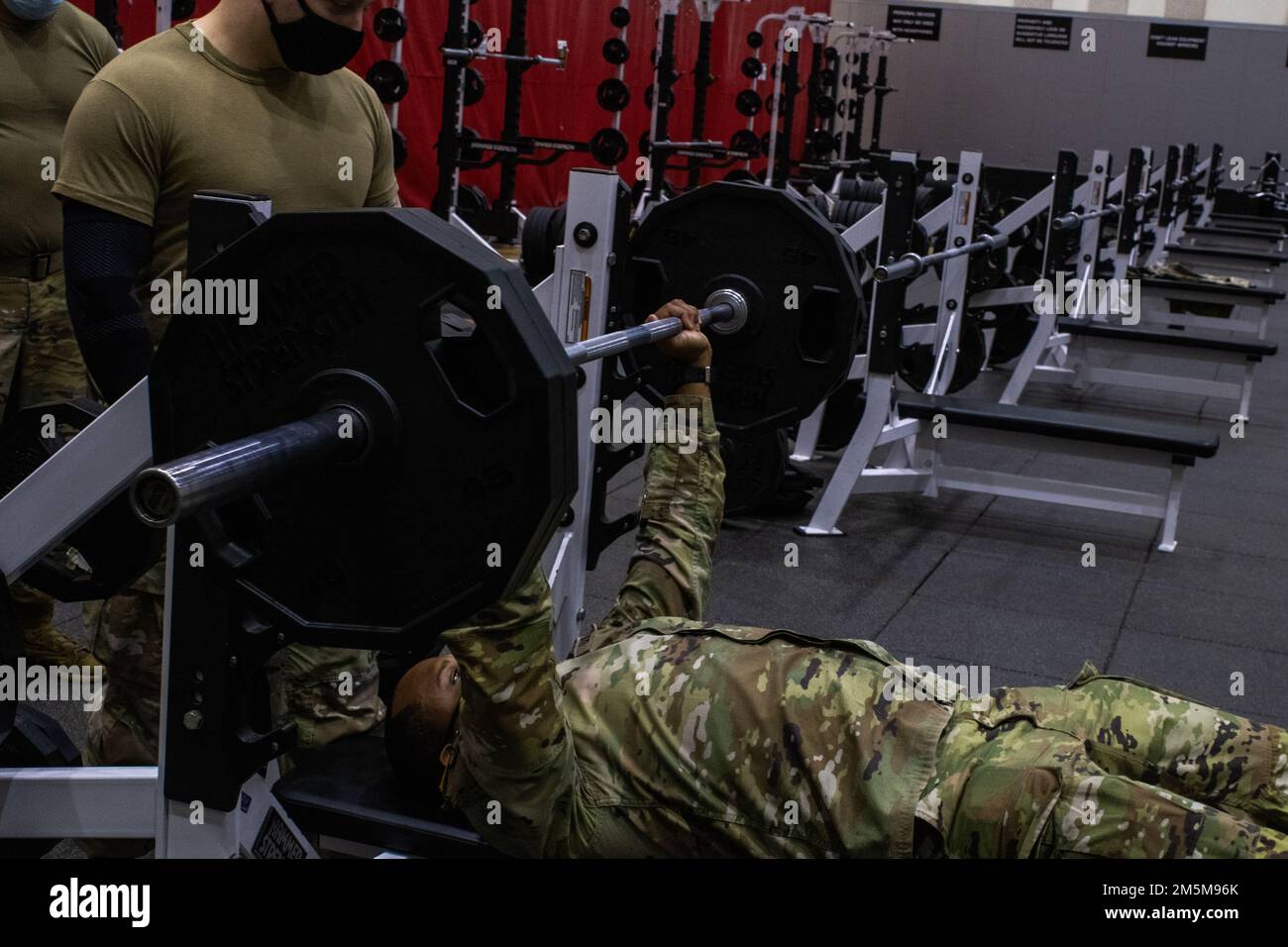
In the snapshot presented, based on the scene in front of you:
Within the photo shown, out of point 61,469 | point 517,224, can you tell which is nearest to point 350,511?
point 61,469

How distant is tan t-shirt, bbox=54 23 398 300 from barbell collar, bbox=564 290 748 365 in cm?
40

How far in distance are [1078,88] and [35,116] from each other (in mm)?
13404

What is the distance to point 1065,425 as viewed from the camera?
4.33 m

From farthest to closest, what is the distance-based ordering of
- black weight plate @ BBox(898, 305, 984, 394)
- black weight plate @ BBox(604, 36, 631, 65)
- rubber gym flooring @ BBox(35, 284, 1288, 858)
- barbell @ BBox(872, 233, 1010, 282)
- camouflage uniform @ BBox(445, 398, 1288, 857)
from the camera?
1. black weight plate @ BBox(604, 36, 631, 65)
2. black weight plate @ BBox(898, 305, 984, 394)
3. barbell @ BBox(872, 233, 1010, 282)
4. rubber gym flooring @ BBox(35, 284, 1288, 858)
5. camouflage uniform @ BBox(445, 398, 1288, 857)

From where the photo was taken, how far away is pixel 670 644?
1.74 metres

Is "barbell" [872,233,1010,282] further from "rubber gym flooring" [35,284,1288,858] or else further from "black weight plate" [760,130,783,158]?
"black weight plate" [760,130,783,158]

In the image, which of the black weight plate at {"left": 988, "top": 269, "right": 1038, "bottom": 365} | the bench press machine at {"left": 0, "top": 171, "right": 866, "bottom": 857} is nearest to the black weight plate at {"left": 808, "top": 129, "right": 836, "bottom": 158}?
the black weight plate at {"left": 988, "top": 269, "right": 1038, "bottom": 365}

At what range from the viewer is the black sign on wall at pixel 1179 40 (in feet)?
44.8

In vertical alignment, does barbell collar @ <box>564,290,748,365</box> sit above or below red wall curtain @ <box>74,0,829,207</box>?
below

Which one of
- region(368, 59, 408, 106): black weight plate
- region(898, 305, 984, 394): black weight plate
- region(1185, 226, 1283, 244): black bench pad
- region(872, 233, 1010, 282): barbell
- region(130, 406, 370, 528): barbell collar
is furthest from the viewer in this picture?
region(1185, 226, 1283, 244): black bench pad

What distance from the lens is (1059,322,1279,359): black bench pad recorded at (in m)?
5.88

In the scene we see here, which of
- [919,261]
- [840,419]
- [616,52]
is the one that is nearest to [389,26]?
[616,52]

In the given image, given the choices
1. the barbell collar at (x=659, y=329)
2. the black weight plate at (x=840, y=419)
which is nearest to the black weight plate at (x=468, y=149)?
the black weight plate at (x=840, y=419)

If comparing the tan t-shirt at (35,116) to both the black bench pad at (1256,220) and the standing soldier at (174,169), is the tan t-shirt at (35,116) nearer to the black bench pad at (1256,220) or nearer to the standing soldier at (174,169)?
the standing soldier at (174,169)
